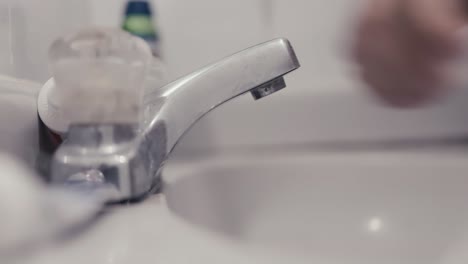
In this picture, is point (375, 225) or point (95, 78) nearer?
point (95, 78)

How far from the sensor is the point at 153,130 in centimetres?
32

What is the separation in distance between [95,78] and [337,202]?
0.32 m

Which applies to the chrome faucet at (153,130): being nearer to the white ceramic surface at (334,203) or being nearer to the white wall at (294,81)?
the white ceramic surface at (334,203)

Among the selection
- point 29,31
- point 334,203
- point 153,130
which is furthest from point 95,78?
point 334,203

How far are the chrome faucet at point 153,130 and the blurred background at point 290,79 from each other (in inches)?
8.4

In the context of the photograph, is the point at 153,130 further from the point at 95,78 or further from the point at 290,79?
the point at 290,79

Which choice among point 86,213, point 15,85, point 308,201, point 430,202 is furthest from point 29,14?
point 430,202

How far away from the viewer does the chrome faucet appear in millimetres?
283

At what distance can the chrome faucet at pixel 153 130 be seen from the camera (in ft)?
0.93

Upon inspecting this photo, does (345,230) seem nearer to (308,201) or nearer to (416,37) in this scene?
(308,201)

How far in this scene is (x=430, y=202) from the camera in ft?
1.64

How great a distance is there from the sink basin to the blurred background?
Result: 1.6 inches

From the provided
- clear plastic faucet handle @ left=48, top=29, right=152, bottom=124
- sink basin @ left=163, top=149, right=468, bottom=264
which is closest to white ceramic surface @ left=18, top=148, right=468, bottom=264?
sink basin @ left=163, top=149, right=468, bottom=264

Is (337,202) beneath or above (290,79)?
beneath
